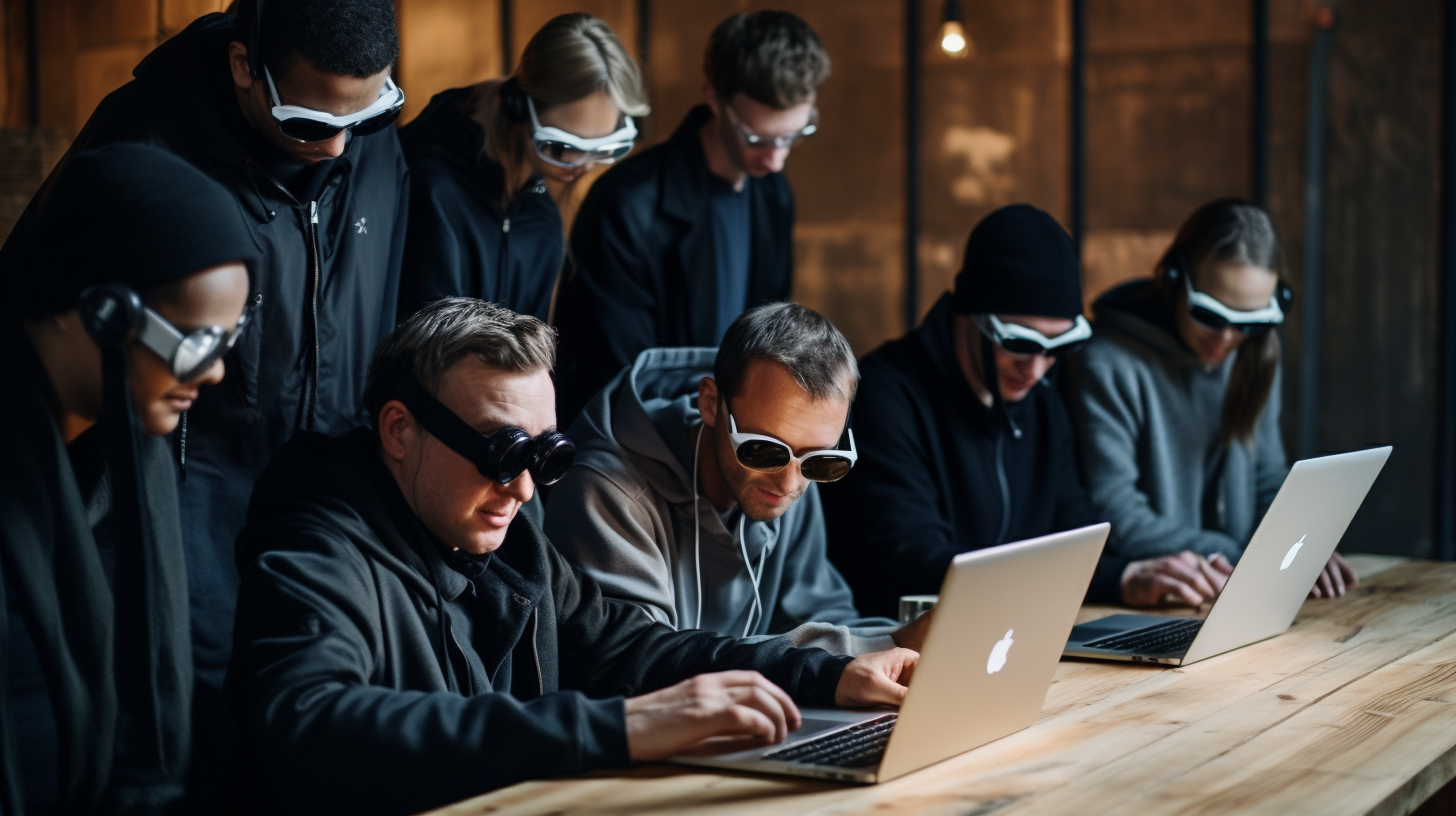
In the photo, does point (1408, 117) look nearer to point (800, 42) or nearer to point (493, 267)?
point (800, 42)

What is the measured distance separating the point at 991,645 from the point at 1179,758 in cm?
29

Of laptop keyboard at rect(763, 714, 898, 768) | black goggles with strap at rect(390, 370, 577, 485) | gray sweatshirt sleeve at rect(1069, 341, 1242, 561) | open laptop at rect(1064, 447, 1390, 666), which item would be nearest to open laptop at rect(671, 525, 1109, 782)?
laptop keyboard at rect(763, 714, 898, 768)

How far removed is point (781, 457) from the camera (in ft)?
7.56

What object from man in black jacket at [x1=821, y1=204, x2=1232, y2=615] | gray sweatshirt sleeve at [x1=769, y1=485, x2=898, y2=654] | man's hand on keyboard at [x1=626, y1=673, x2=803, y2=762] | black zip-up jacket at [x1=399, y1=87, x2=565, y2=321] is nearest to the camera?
man's hand on keyboard at [x1=626, y1=673, x2=803, y2=762]

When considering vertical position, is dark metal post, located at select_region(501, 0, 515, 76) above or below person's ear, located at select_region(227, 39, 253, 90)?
above

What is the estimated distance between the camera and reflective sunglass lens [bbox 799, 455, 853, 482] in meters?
2.30

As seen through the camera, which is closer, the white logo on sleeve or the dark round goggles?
the dark round goggles

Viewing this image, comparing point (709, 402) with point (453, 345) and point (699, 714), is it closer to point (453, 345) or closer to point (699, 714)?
point (453, 345)

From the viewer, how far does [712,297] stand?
3.53 metres

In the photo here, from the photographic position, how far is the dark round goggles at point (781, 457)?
2297 millimetres

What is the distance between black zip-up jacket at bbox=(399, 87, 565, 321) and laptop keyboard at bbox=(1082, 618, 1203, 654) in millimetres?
1298

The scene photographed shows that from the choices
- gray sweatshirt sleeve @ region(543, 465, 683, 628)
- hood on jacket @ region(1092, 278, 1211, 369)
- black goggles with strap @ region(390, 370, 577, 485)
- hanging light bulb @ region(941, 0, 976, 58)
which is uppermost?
hanging light bulb @ region(941, 0, 976, 58)

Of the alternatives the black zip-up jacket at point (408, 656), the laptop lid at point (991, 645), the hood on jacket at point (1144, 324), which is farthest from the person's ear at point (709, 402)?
the hood on jacket at point (1144, 324)

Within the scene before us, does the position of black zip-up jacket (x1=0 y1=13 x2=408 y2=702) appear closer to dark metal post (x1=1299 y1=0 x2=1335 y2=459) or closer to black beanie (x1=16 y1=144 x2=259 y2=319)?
black beanie (x1=16 y1=144 x2=259 y2=319)
